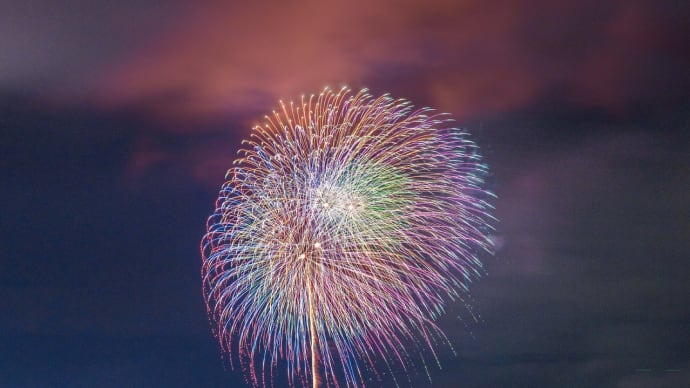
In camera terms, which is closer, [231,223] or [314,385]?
[231,223]

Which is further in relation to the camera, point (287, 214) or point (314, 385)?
point (314, 385)

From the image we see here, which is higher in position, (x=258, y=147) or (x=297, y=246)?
(x=258, y=147)

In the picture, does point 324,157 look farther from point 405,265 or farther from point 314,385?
point 314,385

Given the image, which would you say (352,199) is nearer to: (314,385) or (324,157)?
(324,157)

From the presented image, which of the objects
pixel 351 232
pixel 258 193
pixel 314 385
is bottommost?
pixel 314 385

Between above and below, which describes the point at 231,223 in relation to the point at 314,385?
above

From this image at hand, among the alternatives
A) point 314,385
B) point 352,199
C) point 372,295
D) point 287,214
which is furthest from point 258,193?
point 314,385

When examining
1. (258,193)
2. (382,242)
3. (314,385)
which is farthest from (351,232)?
(314,385)

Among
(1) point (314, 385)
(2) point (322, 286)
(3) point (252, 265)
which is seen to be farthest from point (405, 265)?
(1) point (314, 385)

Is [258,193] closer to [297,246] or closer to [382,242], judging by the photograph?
[297,246]
